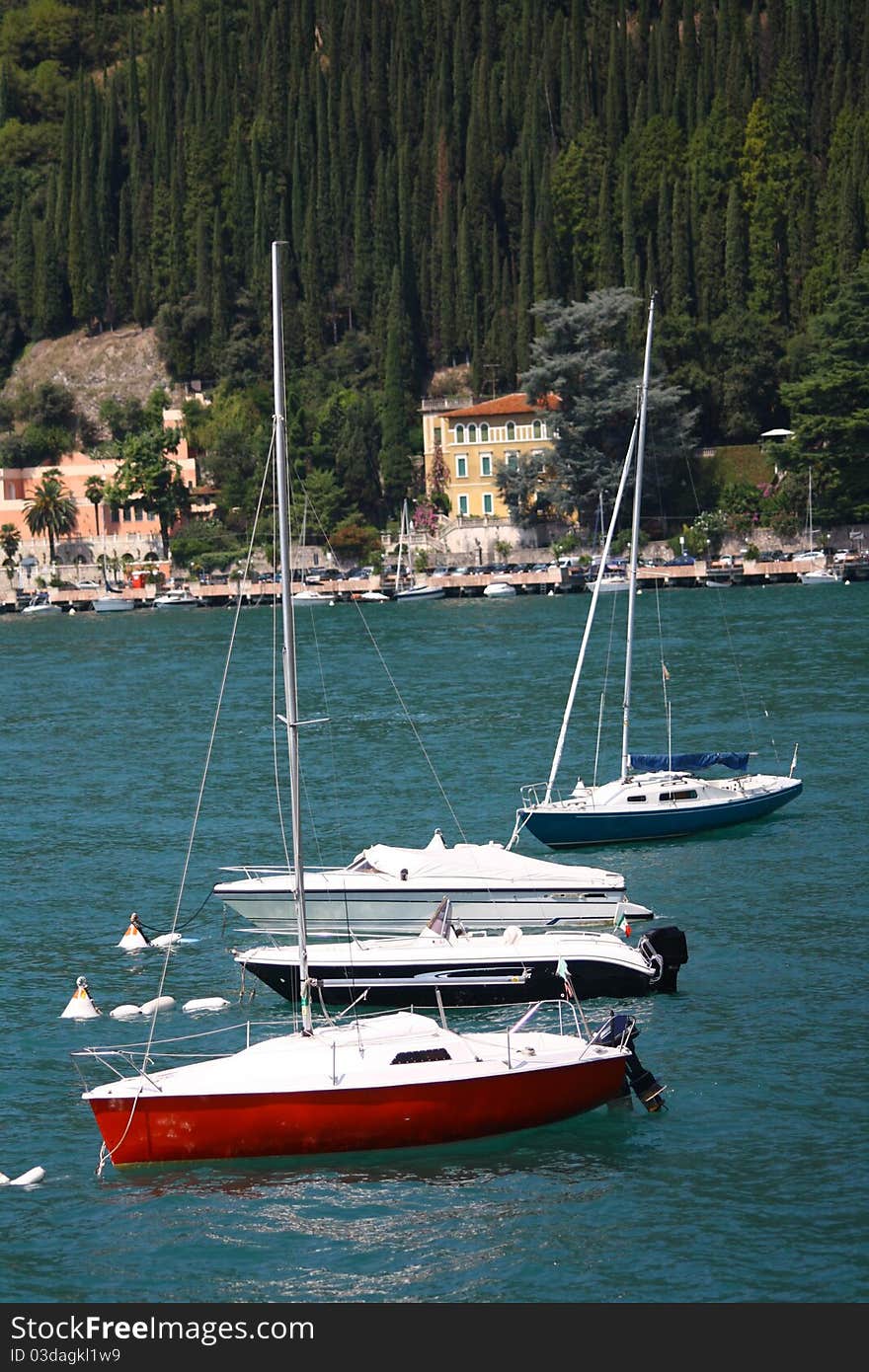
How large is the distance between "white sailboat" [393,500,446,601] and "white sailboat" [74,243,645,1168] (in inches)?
4057

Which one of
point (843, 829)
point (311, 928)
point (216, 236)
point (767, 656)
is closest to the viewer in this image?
point (311, 928)

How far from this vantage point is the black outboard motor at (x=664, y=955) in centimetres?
2820

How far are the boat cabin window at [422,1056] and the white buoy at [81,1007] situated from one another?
7168 mm

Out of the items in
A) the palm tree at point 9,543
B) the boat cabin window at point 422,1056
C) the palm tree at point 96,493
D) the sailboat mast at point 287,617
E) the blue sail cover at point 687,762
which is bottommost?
the palm tree at point 9,543

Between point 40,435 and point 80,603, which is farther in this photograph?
point 40,435

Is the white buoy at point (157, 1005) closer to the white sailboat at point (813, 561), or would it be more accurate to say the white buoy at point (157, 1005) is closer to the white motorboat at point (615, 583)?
the white motorboat at point (615, 583)

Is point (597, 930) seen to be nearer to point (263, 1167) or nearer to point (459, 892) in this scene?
point (459, 892)

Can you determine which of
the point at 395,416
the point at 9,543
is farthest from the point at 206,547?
the point at 395,416

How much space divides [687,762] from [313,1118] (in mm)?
21629

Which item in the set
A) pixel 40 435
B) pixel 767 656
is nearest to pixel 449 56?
pixel 40 435

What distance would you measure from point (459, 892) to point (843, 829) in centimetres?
1248

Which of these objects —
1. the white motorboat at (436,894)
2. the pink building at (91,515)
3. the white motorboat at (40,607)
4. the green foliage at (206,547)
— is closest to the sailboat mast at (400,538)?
the green foliage at (206,547)

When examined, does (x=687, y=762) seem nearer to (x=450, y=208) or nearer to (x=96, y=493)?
(x=96, y=493)

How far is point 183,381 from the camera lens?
168 meters
